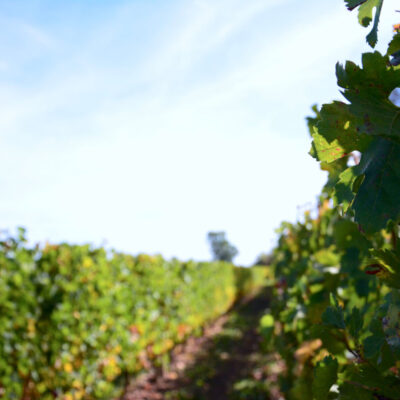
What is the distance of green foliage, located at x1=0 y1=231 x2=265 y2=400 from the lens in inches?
217

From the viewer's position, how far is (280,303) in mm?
5039

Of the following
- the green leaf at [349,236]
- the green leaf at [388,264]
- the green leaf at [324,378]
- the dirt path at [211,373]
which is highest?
the green leaf at [349,236]

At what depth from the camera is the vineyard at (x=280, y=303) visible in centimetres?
77

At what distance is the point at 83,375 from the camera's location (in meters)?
6.50

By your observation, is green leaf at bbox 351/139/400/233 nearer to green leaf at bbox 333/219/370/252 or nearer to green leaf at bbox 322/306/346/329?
green leaf at bbox 322/306/346/329

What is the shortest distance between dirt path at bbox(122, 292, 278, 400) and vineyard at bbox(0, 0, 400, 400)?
0.05m

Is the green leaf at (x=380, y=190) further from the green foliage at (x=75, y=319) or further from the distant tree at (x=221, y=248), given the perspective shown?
the distant tree at (x=221, y=248)

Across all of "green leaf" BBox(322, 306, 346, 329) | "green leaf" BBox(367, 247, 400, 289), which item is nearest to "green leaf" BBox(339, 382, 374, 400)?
"green leaf" BBox(322, 306, 346, 329)

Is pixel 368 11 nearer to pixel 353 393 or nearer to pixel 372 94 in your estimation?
pixel 372 94

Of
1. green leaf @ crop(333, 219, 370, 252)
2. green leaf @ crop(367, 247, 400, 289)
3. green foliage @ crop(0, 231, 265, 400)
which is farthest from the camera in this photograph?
green foliage @ crop(0, 231, 265, 400)

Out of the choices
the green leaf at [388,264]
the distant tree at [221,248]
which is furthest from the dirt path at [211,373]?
the distant tree at [221,248]

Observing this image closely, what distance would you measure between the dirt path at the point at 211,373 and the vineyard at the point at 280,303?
0.05m

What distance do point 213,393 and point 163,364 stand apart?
1928 millimetres

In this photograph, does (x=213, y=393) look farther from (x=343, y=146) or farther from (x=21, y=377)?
(x=343, y=146)
